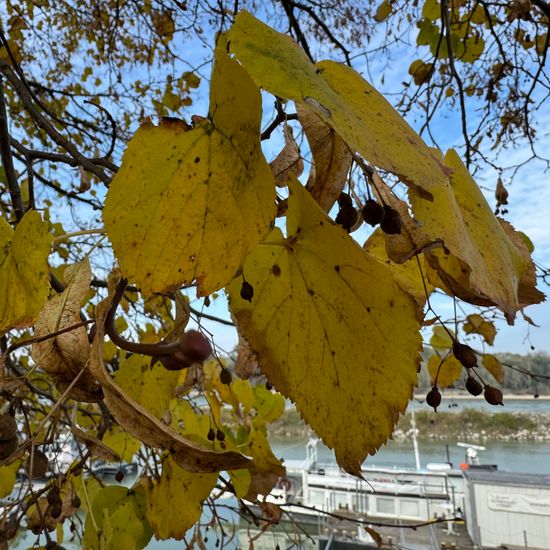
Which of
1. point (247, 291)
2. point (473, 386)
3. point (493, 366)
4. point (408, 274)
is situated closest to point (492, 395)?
point (473, 386)

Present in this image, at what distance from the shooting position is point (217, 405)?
1.00 m

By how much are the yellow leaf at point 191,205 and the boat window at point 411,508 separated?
24.7 feet

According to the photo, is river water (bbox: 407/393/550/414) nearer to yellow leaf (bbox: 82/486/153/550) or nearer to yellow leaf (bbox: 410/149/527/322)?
yellow leaf (bbox: 410/149/527/322)

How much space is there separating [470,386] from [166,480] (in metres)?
0.33

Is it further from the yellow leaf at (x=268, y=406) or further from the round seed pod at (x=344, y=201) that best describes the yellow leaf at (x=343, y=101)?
the yellow leaf at (x=268, y=406)

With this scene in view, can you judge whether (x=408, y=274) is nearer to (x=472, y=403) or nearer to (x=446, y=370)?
(x=446, y=370)

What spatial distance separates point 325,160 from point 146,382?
35cm

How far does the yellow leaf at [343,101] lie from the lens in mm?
187

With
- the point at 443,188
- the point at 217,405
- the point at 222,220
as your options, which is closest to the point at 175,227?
the point at 222,220

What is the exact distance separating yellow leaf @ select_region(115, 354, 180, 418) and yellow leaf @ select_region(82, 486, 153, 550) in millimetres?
126

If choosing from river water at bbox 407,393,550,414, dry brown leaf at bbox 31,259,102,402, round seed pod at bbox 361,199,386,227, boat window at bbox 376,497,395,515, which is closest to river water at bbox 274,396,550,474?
boat window at bbox 376,497,395,515

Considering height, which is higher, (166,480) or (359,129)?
(359,129)

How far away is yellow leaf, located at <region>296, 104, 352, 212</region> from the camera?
0.82 ft

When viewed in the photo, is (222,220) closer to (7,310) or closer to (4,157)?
(7,310)
